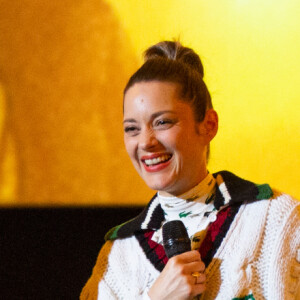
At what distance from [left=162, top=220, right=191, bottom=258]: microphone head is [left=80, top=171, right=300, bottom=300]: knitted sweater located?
0.12 m

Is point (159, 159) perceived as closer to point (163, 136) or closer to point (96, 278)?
point (163, 136)

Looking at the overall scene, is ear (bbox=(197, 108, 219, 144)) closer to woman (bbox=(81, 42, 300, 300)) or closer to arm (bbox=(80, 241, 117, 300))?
woman (bbox=(81, 42, 300, 300))

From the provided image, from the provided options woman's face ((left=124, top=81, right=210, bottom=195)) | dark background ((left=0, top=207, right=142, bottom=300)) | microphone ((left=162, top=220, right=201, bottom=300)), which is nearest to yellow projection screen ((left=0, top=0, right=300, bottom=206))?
dark background ((left=0, top=207, right=142, bottom=300))

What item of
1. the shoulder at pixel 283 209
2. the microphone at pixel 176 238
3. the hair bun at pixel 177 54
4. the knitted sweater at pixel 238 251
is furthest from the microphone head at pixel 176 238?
the hair bun at pixel 177 54

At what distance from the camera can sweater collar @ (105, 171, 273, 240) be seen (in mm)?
1138

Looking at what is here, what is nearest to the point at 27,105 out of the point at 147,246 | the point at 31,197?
the point at 31,197

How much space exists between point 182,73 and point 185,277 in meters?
0.51

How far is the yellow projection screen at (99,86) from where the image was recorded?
1.72m

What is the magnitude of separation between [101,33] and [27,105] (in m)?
0.40

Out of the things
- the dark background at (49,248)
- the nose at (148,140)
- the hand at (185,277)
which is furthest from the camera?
the dark background at (49,248)

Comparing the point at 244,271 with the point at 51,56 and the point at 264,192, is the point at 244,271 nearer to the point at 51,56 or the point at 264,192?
the point at 264,192

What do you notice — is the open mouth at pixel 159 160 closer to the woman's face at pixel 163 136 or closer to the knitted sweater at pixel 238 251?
the woman's face at pixel 163 136

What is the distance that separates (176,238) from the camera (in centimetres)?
102

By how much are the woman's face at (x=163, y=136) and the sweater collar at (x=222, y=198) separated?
9cm
